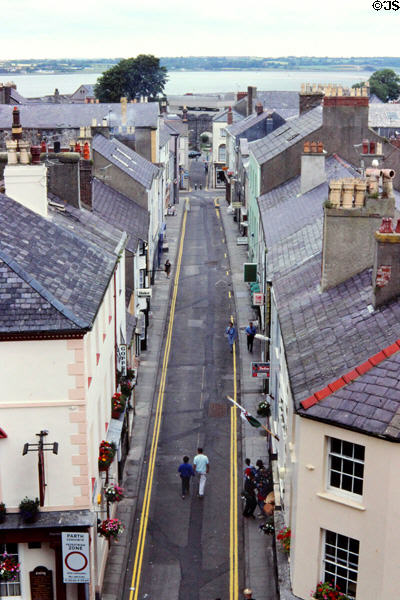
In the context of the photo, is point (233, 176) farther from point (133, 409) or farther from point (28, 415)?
point (28, 415)

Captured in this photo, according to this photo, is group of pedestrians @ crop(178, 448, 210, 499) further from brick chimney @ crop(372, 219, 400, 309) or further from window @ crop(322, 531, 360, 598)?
brick chimney @ crop(372, 219, 400, 309)

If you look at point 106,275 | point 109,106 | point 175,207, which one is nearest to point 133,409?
point 106,275

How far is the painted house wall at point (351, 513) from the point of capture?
16.8 metres

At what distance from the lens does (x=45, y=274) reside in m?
21.6

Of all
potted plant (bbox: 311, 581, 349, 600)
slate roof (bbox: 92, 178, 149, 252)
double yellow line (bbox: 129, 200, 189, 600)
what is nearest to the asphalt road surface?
double yellow line (bbox: 129, 200, 189, 600)

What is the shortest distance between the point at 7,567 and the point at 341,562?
878 centimetres

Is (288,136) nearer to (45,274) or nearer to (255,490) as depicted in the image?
(255,490)

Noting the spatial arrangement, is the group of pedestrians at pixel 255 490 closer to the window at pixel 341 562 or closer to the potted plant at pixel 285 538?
the potted plant at pixel 285 538

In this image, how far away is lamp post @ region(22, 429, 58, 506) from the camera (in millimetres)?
20188

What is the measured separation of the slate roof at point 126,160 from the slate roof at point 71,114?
16.5m

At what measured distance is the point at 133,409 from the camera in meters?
36.2

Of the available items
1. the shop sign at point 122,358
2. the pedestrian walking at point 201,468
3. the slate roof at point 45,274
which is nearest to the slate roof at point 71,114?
the shop sign at point 122,358

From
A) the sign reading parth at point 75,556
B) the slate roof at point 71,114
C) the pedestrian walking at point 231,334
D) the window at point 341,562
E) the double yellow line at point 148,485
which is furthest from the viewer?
the slate roof at point 71,114

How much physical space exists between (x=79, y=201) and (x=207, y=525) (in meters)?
14.5
